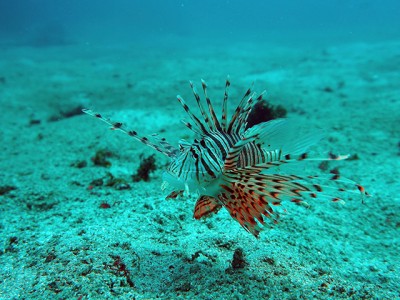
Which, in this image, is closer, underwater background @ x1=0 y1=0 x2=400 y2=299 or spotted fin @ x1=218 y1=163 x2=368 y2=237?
spotted fin @ x1=218 y1=163 x2=368 y2=237

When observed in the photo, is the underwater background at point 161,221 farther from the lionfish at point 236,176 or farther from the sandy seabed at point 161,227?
the lionfish at point 236,176

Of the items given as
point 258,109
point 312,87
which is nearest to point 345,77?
point 312,87

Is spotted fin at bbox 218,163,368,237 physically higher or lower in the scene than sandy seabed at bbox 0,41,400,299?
higher

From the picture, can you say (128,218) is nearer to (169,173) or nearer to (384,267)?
(169,173)

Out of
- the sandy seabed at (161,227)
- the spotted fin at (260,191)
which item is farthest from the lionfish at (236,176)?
the sandy seabed at (161,227)

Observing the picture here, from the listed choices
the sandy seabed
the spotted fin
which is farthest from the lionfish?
the sandy seabed

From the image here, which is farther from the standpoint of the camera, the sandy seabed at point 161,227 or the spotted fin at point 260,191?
the sandy seabed at point 161,227

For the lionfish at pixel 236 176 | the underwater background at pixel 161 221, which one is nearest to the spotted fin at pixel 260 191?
the lionfish at pixel 236 176

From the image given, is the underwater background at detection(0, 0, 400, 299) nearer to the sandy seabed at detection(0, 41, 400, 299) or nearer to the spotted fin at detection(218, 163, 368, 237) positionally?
the sandy seabed at detection(0, 41, 400, 299)

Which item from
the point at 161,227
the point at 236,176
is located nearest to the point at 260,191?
the point at 236,176

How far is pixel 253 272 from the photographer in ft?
9.56

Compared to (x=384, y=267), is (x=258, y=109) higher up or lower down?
higher up

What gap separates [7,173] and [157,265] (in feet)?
13.9

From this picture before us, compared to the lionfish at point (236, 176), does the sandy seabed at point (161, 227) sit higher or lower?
Result: lower
